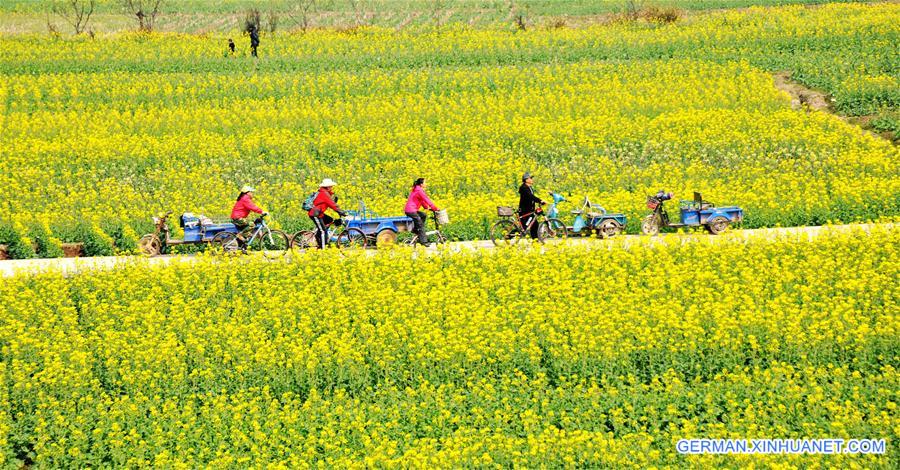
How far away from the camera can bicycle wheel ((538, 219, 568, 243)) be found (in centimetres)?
2070

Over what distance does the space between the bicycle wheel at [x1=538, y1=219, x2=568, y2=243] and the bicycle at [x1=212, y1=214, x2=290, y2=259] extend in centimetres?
516

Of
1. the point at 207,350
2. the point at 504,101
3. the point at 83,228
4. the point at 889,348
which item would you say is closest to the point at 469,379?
the point at 207,350

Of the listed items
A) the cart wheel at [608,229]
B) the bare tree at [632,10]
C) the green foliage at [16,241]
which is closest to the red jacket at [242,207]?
the green foliage at [16,241]

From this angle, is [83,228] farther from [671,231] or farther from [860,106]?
[860,106]

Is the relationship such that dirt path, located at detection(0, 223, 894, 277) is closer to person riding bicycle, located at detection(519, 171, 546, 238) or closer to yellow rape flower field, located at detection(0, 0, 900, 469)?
yellow rape flower field, located at detection(0, 0, 900, 469)

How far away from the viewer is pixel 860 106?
34.0m

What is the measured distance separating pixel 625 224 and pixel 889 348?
7520 millimetres

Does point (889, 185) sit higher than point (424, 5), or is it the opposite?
point (424, 5)

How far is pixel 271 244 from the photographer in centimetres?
2070

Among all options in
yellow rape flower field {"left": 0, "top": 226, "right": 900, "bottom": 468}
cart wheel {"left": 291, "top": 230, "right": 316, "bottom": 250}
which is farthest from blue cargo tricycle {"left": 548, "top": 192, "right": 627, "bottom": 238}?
cart wheel {"left": 291, "top": 230, "right": 316, "bottom": 250}

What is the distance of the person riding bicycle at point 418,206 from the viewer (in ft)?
65.9

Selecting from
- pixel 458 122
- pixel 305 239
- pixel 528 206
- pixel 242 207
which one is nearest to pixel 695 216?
A: pixel 528 206

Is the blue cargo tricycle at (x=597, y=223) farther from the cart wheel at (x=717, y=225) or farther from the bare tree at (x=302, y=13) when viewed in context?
the bare tree at (x=302, y=13)

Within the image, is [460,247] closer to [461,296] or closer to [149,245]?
[461,296]
